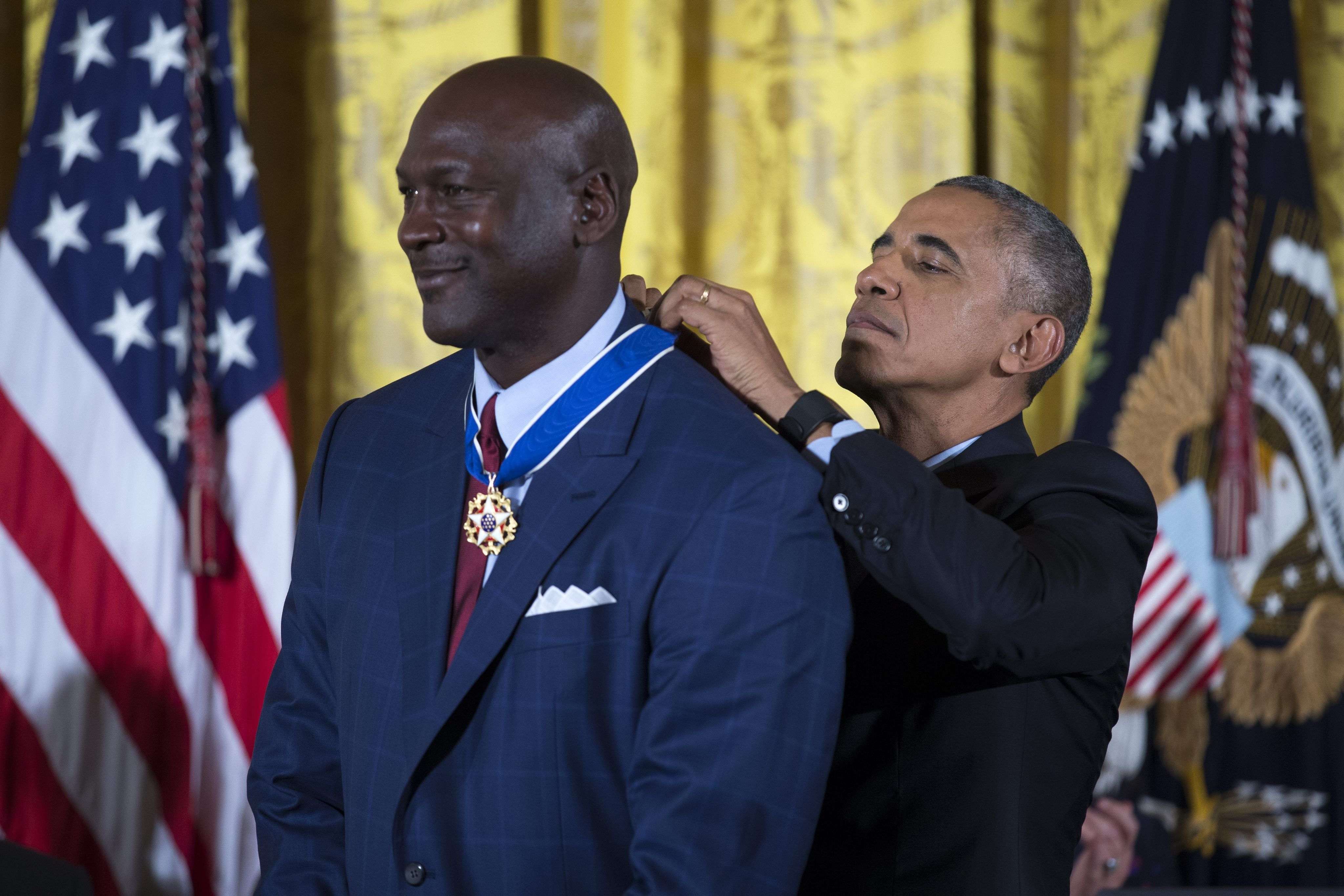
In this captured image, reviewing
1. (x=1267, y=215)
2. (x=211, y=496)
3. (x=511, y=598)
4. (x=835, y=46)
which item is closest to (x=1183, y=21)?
(x=1267, y=215)

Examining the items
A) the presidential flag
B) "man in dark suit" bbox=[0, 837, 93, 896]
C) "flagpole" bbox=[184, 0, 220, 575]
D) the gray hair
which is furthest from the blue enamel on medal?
the presidential flag

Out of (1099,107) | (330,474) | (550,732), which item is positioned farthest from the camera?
(1099,107)

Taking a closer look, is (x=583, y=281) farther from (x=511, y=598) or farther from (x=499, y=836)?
(x=499, y=836)

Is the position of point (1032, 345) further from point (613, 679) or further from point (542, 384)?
point (613, 679)

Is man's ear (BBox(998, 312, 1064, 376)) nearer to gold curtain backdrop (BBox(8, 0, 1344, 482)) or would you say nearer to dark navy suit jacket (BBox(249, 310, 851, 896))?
dark navy suit jacket (BBox(249, 310, 851, 896))

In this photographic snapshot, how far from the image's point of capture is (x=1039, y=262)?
68.6 inches

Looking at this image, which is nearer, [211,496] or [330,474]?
[330,474]

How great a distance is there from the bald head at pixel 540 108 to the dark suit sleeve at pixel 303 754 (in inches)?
16.9

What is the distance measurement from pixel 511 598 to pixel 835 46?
238 cm

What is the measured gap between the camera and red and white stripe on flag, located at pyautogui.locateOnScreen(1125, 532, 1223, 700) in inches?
125

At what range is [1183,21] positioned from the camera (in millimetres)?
3199

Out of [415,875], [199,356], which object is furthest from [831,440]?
[199,356]

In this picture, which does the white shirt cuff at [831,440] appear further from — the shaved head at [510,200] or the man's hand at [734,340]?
the shaved head at [510,200]

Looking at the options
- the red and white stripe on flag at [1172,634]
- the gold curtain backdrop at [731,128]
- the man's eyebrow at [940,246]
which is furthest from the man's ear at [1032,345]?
the red and white stripe on flag at [1172,634]
